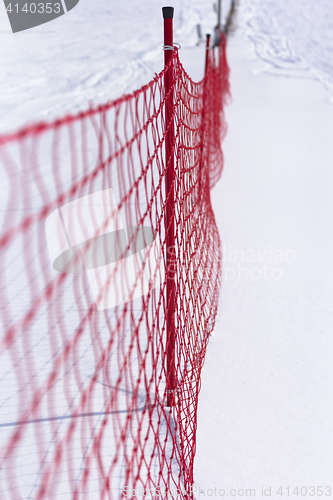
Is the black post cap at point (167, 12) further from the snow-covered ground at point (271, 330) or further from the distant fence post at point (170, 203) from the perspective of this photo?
the snow-covered ground at point (271, 330)

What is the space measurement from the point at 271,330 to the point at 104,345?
1129 mm

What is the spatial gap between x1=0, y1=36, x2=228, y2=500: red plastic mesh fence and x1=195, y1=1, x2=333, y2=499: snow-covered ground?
15cm

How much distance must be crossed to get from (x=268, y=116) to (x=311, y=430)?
681cm

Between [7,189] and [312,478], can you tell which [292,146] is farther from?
[312,478]

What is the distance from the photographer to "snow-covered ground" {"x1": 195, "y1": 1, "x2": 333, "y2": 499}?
198cm

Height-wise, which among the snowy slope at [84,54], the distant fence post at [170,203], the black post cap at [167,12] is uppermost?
the snowy slope at [84,54]

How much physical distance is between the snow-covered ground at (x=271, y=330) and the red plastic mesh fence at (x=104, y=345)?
153 millimetres

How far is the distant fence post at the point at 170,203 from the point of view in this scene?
6.12 feet

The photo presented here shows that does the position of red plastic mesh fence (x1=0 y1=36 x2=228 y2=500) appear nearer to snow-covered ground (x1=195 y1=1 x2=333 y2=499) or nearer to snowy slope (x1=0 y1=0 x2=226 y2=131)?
snow-covered ground (x1=195 y1=1 x2=333 y2=499)

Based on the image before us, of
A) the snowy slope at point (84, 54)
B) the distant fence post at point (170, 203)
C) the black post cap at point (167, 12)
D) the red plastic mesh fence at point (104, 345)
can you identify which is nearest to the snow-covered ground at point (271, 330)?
the red plastic mesh fence at point (104, 345)

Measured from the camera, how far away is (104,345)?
2.67m

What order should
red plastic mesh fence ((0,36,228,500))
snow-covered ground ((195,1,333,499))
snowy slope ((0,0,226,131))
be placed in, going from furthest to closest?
1. snowy slope ((0,0,226,131))
2. snow-covered ground ((195,1,333,499))
3. red plastic mesh fence ((0,36,228,500))

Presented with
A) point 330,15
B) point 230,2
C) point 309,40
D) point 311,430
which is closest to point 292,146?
point 311,430

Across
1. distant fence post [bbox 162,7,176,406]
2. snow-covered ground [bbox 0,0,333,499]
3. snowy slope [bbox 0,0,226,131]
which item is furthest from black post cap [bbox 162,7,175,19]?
snowy slope [bbox 0,0,226,131]
